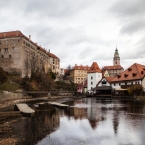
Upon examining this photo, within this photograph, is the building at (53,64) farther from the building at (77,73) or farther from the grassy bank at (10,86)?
the grassy bank at (10,86)

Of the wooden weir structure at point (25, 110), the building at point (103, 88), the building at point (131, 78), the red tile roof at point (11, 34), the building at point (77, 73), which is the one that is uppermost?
the red tile roof at point (11, 34)

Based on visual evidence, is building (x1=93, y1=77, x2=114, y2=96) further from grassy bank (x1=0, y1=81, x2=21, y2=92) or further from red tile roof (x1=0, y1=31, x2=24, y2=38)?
red tile roof (x1=0, y1=31, x2=24, y2=38)

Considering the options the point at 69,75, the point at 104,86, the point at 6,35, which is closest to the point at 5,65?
Answer: the point at 6,35

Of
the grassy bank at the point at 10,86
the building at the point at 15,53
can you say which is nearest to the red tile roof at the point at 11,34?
the building at the point at 15,53

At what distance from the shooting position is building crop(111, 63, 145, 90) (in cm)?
5286

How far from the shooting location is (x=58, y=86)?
77812 mm

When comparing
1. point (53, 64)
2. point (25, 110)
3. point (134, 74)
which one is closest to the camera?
point (25, 110)

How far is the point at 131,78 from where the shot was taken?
5534 centimetres

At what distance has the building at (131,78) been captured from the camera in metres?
52.9

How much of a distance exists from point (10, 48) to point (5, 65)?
554cm

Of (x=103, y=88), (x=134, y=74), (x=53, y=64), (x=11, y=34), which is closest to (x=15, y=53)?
(x=11, y=34)

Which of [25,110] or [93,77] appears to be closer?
[25,110]

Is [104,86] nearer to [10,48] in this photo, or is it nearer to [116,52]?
[10,48]

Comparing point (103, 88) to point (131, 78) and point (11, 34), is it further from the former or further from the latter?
point (11, 34)
